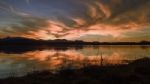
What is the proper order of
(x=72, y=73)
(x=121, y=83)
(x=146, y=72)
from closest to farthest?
(x=121, y=83)
(x=146, y=72)
(x=72, y=73)

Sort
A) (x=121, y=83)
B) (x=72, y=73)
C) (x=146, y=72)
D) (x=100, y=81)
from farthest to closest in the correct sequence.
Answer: (x=72, y=73) < (x=146, y=72) < (x=100, y=81) < (x=121, y=83)

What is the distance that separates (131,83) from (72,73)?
7.17 meters

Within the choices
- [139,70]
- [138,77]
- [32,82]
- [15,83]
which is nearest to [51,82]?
[32,82]

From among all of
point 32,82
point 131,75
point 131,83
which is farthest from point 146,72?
point 32,82

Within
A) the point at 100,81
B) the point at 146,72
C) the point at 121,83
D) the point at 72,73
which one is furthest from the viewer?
the point at 72,73

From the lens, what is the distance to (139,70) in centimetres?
2186

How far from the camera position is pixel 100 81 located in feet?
59.8

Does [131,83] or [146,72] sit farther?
[146,72]

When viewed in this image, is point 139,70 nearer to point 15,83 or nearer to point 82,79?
point 82,79

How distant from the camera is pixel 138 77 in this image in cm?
1875

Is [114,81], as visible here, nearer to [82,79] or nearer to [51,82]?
[82,79]

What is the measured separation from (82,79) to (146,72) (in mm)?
5580

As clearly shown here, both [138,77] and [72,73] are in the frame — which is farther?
[72,73]

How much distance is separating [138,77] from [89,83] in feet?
11.9
